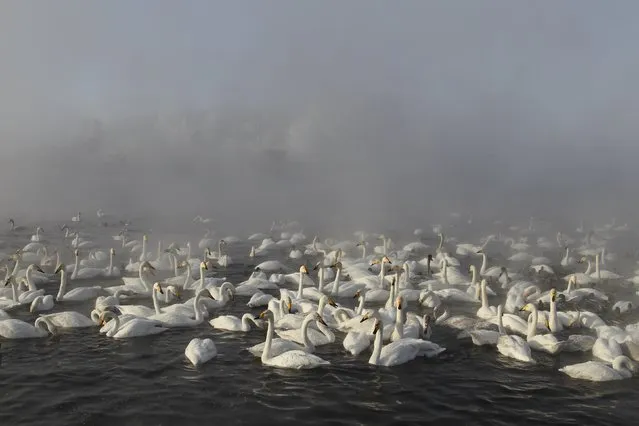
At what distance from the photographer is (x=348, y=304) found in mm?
24344

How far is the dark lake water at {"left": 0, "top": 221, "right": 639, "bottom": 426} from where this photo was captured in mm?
13273

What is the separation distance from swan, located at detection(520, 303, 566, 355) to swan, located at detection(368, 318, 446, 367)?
151 inches

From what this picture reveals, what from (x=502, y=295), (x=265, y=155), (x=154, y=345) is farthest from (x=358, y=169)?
(x=154, y=345)

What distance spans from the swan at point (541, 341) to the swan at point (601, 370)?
1617 millimetres

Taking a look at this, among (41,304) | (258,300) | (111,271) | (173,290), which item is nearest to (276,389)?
(258,300)

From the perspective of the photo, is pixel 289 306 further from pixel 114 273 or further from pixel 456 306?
pixel 114 273

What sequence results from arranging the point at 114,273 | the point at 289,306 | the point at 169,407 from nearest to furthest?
the point at 169,407
the point at 289,306
the point at 114,273

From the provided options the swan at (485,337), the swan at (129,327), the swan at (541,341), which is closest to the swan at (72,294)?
the swan at (129,327)

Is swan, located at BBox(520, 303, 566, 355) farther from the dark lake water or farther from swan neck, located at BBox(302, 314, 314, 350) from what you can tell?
swan neck, located at BBox(302, 314, 314, 350)

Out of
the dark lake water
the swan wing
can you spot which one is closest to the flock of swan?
the swan wing

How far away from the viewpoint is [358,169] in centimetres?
11988

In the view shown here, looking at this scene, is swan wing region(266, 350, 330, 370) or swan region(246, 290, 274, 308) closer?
swan wing region(266, 350, 330, 370)

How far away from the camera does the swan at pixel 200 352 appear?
635 inches

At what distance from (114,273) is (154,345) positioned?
12200 mm
